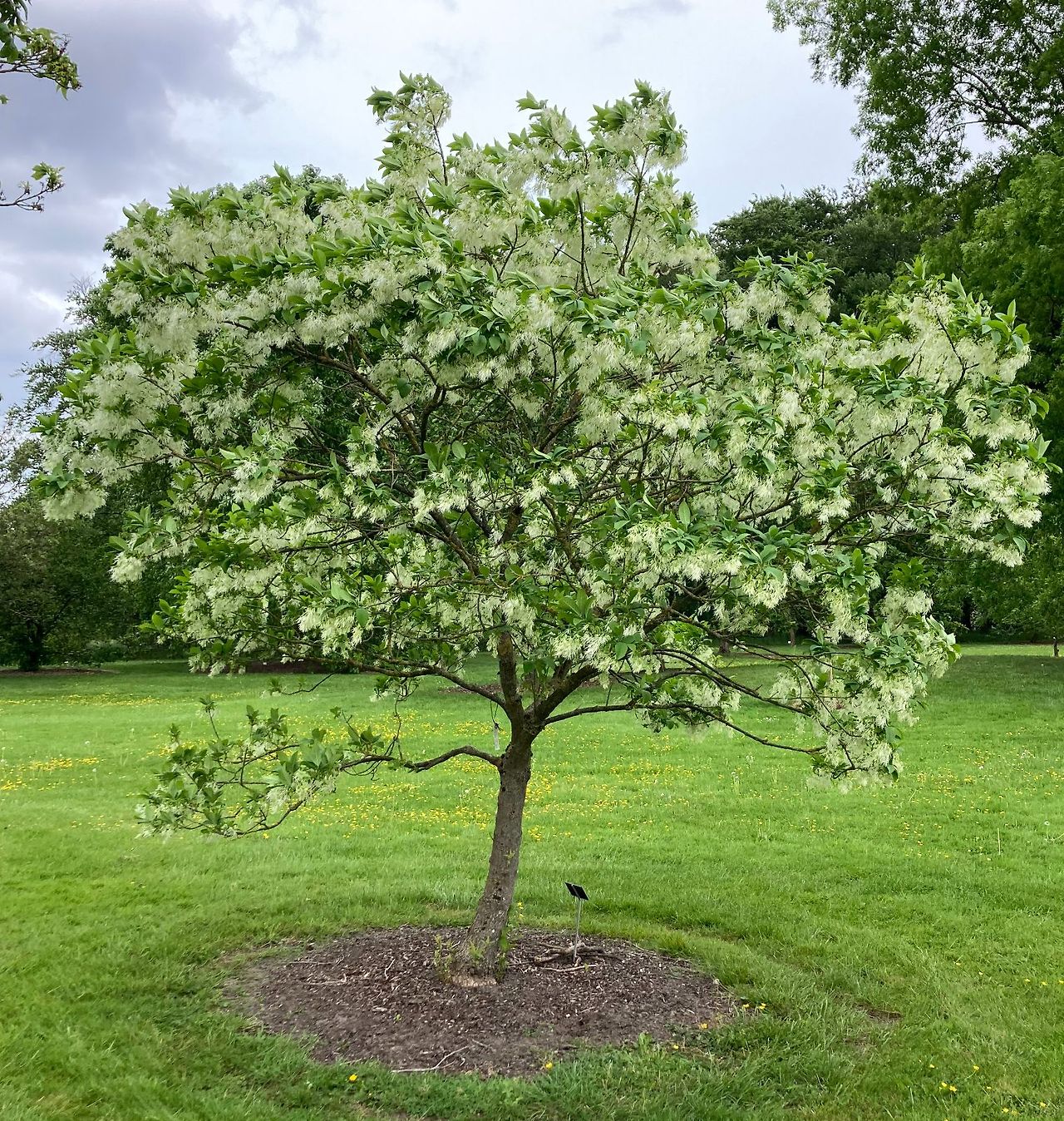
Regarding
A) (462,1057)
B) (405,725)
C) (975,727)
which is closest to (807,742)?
(975,727)

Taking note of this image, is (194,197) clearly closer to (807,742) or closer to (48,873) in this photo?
(48,873)

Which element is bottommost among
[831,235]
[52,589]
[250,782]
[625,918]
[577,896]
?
[625,918]

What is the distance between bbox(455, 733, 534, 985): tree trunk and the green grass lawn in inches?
43.5

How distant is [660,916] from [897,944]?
6.31 ft

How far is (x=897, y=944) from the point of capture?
7086 mm

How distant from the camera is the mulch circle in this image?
5.39 m

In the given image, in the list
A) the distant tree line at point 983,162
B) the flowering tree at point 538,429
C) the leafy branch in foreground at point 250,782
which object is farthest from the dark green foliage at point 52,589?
the flowering tree at point 538,429

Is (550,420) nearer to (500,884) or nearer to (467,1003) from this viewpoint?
(500,884)

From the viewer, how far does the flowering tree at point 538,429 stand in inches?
178

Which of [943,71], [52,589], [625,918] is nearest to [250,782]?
[625,918]

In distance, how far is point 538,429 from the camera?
5.86m

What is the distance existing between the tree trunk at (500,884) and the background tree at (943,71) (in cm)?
1766

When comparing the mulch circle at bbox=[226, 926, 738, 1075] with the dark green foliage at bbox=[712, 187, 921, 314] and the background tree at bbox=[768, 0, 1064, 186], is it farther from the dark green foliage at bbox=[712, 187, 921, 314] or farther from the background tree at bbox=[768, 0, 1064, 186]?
the dark green foliage at bbox=[712, 187, 921, 314]

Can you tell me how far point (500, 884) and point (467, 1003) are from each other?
768 millimetres
